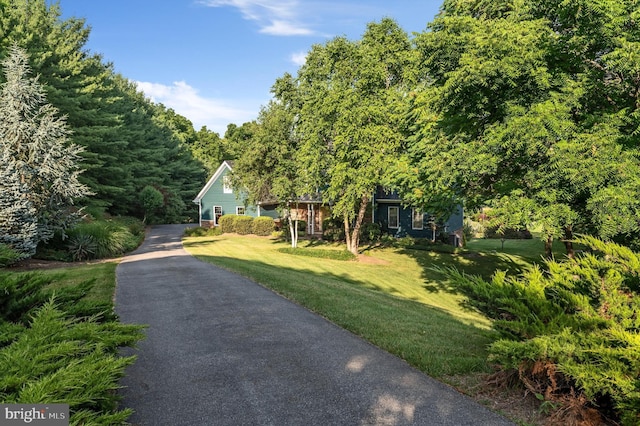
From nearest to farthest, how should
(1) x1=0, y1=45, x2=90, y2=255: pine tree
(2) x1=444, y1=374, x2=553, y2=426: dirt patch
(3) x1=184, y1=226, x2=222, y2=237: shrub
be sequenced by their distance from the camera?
(2) x1=444, y1=374, x2=553, y2=426: dirt patch → (1) x1=0, y1=45, x2=90, y2=255: pine tree → (3) x1=184, y1=226, x2=222, y2=237: shrub

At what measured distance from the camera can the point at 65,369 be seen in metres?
3.08

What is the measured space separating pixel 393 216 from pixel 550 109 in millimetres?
22534

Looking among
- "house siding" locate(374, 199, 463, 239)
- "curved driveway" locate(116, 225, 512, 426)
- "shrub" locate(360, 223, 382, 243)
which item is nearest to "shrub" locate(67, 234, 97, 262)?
"curved driveway" locate(116, 225, 512, 426)

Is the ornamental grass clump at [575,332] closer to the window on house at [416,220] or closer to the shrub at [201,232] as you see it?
the window on house at [416,220]

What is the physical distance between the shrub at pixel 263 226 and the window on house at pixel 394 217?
1096 centimetres

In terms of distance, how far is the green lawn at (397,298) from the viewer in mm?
6891

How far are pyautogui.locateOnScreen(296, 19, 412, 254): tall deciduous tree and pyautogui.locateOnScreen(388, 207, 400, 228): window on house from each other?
9.11 m

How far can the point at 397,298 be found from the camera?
14055 mm

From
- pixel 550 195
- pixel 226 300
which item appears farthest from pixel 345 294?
pixel 550 195

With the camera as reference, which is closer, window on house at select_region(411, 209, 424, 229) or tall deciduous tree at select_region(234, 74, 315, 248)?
tall deciduous tree at select_region(234, 74, 315, 248)

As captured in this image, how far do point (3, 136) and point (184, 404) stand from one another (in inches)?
658

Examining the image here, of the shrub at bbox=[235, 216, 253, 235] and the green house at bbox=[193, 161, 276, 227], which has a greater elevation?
the green house at bbox=[193, 161, 276, 227]

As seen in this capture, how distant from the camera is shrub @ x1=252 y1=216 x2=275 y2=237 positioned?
3409cm

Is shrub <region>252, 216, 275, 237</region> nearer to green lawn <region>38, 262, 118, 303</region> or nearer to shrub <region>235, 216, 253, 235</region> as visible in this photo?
shrub <region>235, 216, 253, 235</region>
